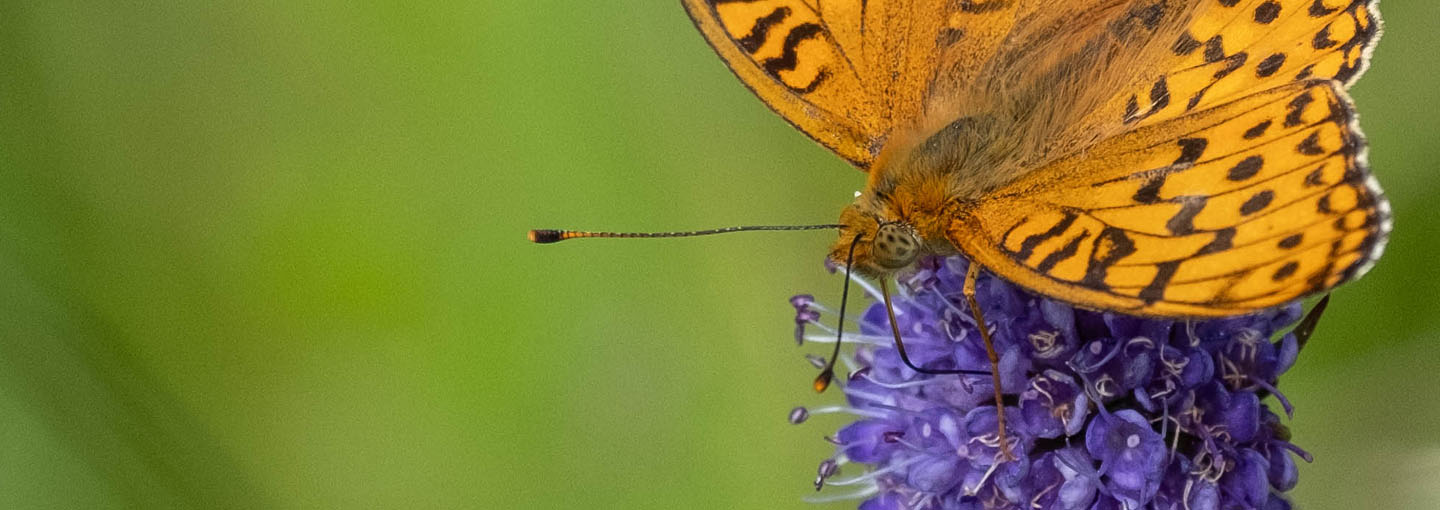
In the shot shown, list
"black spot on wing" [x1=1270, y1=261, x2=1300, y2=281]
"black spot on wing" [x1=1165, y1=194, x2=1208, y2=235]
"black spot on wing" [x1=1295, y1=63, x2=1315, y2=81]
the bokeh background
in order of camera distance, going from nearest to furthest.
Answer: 1. "black spot on wing" [x1=1270, y1=261, x2=1300, y2=281]
2. "black spot on wing" [x1=1165, y1=194, x2=1208, y2=235]
3. "black spot on wing" [x1=1295, y1=63, x2=1315, y2=81]
4. the bokeh background

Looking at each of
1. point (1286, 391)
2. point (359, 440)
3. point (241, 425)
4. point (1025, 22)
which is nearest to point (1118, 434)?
point (1025, 22)

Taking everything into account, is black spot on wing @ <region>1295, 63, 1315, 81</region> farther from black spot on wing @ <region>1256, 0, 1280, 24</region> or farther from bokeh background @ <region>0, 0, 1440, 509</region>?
bokeh background @ <region>0, 0, 1440, 509</region>

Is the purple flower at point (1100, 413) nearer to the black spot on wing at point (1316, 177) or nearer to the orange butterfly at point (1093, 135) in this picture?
the orange butterfly at point (1093, 135)

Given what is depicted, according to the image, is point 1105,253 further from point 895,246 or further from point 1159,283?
point 895,246

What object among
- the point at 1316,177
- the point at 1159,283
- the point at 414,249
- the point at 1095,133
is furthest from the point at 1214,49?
the point at 414,249

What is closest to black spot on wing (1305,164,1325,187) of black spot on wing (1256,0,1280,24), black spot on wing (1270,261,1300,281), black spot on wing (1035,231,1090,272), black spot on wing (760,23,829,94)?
black spot on wing (1270,261,1300,281)
